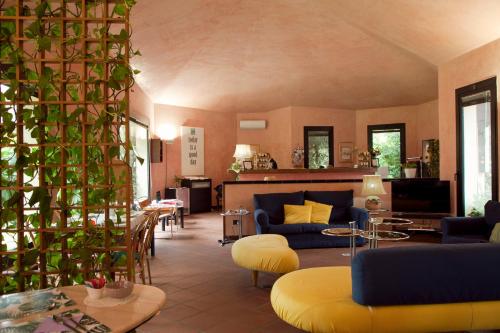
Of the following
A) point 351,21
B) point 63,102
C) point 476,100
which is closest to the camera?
point 63,102

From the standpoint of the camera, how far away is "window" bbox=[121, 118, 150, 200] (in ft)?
25.7

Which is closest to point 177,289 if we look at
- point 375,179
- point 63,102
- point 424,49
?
point 63,102

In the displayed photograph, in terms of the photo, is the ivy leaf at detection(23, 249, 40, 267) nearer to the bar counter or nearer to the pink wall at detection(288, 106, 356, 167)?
the bar counter

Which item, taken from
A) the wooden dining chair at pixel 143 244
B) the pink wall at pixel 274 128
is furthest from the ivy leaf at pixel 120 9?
the pink wall at pixel 274 128

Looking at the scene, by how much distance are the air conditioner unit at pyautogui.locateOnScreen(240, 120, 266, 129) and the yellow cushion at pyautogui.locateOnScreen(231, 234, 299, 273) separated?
286 inches

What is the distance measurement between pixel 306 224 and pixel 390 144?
19.3ft

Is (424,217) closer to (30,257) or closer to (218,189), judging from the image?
(218,189)

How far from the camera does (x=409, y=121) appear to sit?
10.6 metres

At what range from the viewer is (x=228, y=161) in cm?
1155

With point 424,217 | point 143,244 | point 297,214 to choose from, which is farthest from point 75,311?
point 424,217

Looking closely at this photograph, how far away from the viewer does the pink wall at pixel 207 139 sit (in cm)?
1024

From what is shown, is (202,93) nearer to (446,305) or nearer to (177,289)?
(177,289)

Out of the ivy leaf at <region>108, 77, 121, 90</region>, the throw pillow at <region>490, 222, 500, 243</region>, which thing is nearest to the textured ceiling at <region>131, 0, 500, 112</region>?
the throw pillow at <region>490, 222, 500, 243</region>

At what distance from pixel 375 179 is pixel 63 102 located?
14.6ft
